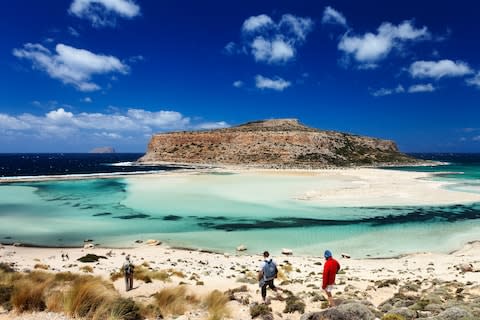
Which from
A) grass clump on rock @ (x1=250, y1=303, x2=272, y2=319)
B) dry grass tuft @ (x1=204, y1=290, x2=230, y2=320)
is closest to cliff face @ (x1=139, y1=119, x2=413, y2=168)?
dry grass tuft @ (x1=204, y1=290, x2=230, y2=320)

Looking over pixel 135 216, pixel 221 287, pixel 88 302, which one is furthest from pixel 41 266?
pixel 135 216

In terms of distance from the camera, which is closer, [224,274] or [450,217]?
[224,274]

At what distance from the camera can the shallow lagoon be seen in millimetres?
21844

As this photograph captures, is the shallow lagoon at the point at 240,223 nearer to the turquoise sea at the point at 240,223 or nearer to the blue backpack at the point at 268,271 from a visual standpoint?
the turquoise sea at the point at 240,223

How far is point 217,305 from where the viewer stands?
9.30 m

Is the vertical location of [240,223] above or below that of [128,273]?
below

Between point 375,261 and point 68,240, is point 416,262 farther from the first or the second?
Result: point 68,240

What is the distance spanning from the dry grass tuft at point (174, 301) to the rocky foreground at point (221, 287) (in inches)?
1.0

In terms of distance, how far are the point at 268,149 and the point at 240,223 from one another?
83018mm

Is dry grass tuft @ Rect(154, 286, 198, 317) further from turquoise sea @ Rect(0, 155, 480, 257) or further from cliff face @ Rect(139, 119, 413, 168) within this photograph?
cliff face @ Rect(139, 119, 413, 168)

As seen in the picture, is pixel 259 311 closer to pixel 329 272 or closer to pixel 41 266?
pixel 329 272

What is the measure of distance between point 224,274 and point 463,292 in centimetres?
822

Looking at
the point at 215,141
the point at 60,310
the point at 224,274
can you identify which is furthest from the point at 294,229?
the point at 215,141

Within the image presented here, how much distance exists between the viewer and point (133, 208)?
33438 mm
